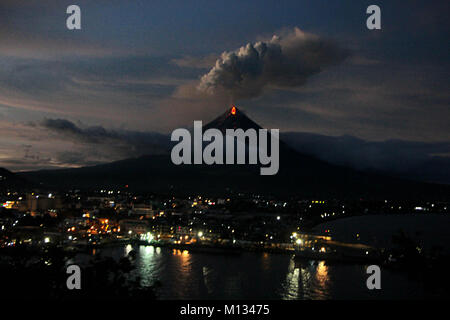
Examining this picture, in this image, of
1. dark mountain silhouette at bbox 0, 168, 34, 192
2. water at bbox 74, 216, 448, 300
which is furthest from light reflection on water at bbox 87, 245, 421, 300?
dark mountain silhouette at bbox 0, 168, 34, 192

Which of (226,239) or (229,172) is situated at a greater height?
(229,172)

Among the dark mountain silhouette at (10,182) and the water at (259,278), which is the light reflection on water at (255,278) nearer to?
the water at (259,278)

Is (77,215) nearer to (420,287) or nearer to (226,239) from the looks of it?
(226,239)

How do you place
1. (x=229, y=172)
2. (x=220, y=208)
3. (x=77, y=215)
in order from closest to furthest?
(x=77, y=215)
(x=220, y=208)
(x=229, y=172)

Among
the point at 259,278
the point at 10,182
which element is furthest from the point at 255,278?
the point at 10,182

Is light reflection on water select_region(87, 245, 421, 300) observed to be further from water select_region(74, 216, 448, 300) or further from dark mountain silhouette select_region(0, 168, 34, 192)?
dark mountain silhouette select_region(0, 168, 34, 192)

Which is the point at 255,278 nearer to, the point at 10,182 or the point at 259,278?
the point at 259,278

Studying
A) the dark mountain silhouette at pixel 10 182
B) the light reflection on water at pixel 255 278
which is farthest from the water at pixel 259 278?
the dark mountain silhouette at pixel 10 182
